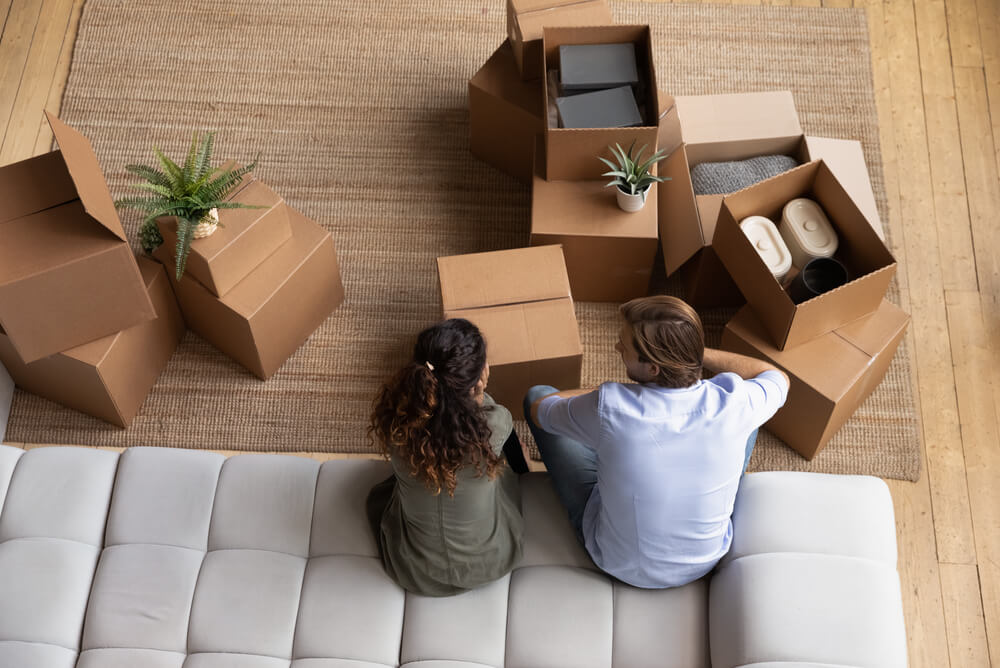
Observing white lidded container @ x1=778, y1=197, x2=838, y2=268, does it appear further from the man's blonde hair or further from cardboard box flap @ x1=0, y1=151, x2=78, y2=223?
cardboard box flap @ x1=0, y1=151, x2=78, y2=223

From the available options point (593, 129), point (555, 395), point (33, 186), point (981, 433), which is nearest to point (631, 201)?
point (593, 129)

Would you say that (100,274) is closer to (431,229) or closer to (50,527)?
(50,527)

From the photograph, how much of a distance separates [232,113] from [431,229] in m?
0.75

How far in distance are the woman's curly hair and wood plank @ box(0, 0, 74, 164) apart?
185 cm

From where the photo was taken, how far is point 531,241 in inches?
90.0

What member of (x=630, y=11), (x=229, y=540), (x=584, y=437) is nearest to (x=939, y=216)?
(x=630, y=11)

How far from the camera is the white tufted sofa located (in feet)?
5.21

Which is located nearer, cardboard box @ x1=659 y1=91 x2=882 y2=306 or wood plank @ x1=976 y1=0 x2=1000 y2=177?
cardboard box @ x1=659 y1=91 x2=882 y2=306

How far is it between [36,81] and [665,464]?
2382 millimetres

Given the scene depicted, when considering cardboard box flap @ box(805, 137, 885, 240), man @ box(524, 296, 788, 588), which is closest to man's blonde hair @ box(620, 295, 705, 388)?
man @ box(524, 296, 788, 588)

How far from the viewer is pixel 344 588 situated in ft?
5.55

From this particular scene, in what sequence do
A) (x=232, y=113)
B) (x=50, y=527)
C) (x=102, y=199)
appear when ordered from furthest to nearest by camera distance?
(x=232, y=113) → (x=102, y=199) → (x=50, y=527)

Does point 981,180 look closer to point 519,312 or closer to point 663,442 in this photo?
point 519,312

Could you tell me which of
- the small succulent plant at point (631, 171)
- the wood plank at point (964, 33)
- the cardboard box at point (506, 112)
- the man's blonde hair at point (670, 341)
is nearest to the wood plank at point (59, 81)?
the cardboard box at point (506, 112)
